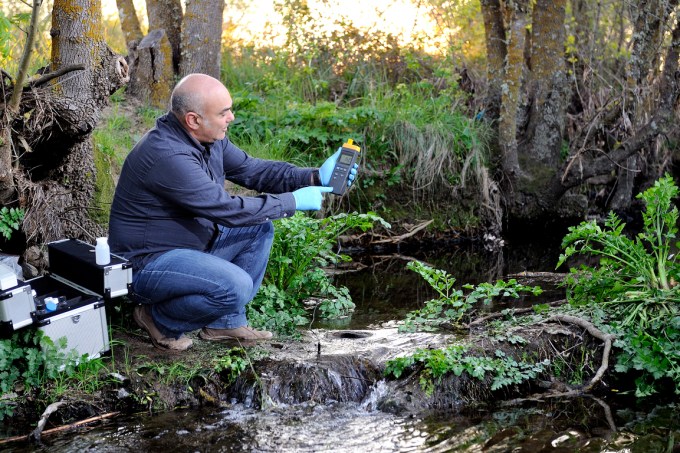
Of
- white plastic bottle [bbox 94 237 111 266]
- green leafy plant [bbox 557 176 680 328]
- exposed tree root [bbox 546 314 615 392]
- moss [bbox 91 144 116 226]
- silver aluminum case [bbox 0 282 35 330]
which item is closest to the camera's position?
silver aluminum case [bbox 0 282 35 330]

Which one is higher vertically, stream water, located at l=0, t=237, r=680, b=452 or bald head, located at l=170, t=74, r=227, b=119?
bald head, located at l=170, t=74, r=227, b=119

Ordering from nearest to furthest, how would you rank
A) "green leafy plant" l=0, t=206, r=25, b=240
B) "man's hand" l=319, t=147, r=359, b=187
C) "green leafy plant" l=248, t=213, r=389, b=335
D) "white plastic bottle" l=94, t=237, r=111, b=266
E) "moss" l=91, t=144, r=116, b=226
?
"white plastic bottle" l=94, t=237, r=111, b=266 → "green leafy plant" l=0, t=206, r=25, b=240 → "man's hand" l=319, t=147, r=359, b=187 → "green leafy plant" l=248, t=213, r=389, b=335 → "moss" l=91, t=144, r=116, b=226

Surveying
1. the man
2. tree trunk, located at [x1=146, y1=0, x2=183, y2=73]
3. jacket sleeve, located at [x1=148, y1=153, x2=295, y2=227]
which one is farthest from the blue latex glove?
tree trunk, located at [x1=146, y1=0, x2=183, y2=73]

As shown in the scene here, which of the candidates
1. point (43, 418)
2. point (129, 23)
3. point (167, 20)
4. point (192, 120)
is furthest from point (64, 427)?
point (129, 23)

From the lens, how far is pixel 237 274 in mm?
4340

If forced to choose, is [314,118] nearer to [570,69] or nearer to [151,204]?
[570,69]

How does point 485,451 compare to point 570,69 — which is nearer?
point 485,451

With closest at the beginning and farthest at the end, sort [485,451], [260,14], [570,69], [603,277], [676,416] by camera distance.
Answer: [485,451]
[676,416]
[603,277]
[570,69]
[260,14]

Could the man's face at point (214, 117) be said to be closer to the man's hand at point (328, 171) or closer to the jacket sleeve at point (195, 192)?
the jacket sleeve at point (195, 192)

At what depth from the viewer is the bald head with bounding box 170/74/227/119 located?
4309 mm

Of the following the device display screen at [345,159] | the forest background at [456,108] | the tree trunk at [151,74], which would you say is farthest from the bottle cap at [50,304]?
the tree trunk at [151,74]

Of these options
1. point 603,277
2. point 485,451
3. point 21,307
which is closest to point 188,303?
point 21,307

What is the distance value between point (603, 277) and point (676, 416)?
105cm

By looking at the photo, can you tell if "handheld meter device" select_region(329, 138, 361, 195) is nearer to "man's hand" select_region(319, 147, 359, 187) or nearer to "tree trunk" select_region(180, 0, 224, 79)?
"man's hand" select_region(319, 147, 359, 187)
